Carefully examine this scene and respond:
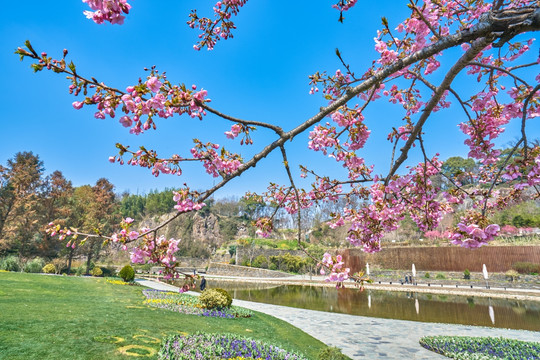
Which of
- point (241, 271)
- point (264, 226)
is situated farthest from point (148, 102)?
point (241, 271)

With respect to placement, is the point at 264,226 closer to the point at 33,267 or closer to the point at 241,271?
the point at 33,267

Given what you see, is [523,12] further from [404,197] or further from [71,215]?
[71,215]

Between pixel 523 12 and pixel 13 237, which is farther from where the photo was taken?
pixel 13 237

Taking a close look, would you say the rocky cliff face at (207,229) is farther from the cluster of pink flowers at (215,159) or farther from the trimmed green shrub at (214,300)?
the cluster of pink flowers at (215,159)

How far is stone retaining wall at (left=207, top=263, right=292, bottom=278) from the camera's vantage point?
3388 centimetres

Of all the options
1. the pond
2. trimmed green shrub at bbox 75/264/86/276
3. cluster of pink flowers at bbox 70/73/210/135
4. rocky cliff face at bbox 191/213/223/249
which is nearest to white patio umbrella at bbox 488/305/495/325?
the pond

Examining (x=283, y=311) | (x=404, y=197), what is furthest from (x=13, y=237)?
(x=404, y=197)

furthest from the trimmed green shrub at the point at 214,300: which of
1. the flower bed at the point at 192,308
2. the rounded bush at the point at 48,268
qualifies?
the rounded bush at the point at 48,268

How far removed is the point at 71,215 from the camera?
2625cm

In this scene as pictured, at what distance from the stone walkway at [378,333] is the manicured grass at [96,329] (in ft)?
3.22

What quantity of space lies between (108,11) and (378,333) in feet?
37.5

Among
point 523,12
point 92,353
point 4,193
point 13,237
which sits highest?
point 4,193

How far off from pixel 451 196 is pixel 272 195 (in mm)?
2654

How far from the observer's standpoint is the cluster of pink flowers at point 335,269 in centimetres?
239
